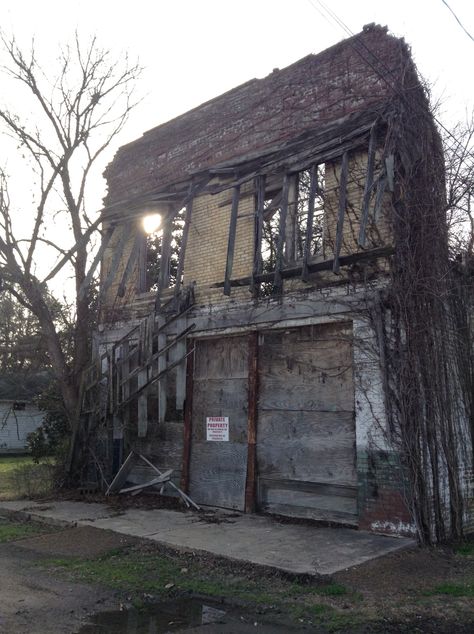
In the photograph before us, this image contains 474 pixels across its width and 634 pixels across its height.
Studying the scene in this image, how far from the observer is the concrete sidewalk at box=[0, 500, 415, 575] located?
270 inches

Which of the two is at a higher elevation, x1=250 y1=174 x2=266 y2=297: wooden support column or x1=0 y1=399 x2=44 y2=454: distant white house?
x1=250 y1=174 x2=266 y2=297: wooden support column

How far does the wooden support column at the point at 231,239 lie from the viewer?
393 inches

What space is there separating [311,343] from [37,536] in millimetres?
4929

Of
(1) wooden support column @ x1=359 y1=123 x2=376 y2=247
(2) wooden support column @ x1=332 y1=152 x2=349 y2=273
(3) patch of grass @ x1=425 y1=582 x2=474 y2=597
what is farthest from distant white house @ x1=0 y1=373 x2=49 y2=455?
(3) patch of grass @ x1=425 y1=582 x2=474 y2=597

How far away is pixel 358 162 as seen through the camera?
372 inches

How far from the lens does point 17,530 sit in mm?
9172

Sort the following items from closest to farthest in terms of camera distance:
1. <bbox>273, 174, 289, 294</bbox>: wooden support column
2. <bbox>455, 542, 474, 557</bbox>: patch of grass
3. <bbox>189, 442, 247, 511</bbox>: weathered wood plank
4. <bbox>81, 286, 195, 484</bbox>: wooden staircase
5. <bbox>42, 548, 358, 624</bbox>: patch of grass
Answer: <bbox>42, 548, 358, 624</bbox>: patch of grass → <bbox>455, 542, 474, 557</bbox>: patch of grass → <bbox>273, 174, 289, 294</bbox>: wooden support column → <bbox>189, 442, 247, 511</bbox>: weathered wood plank → <bbox>81, 286, 195, 484</bbox>: wooden staircase

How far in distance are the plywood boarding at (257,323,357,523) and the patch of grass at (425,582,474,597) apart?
8.44 ft

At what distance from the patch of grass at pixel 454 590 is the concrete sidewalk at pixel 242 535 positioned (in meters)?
0.89

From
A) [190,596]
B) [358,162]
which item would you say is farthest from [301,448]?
[358,162]

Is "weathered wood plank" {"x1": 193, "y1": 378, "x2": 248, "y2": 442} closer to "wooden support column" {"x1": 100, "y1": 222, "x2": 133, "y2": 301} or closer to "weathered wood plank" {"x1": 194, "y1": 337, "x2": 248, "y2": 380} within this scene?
"weathered wood plank" {"x1": 194, "y1": 337, "x2": 248, "y2": 380}

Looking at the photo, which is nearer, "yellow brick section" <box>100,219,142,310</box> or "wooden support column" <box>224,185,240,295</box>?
"wooden support column" <box>224,185,240,295</box>

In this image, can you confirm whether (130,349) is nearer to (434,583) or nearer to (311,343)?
(311,343)

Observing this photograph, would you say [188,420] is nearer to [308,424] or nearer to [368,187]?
[308,424]
